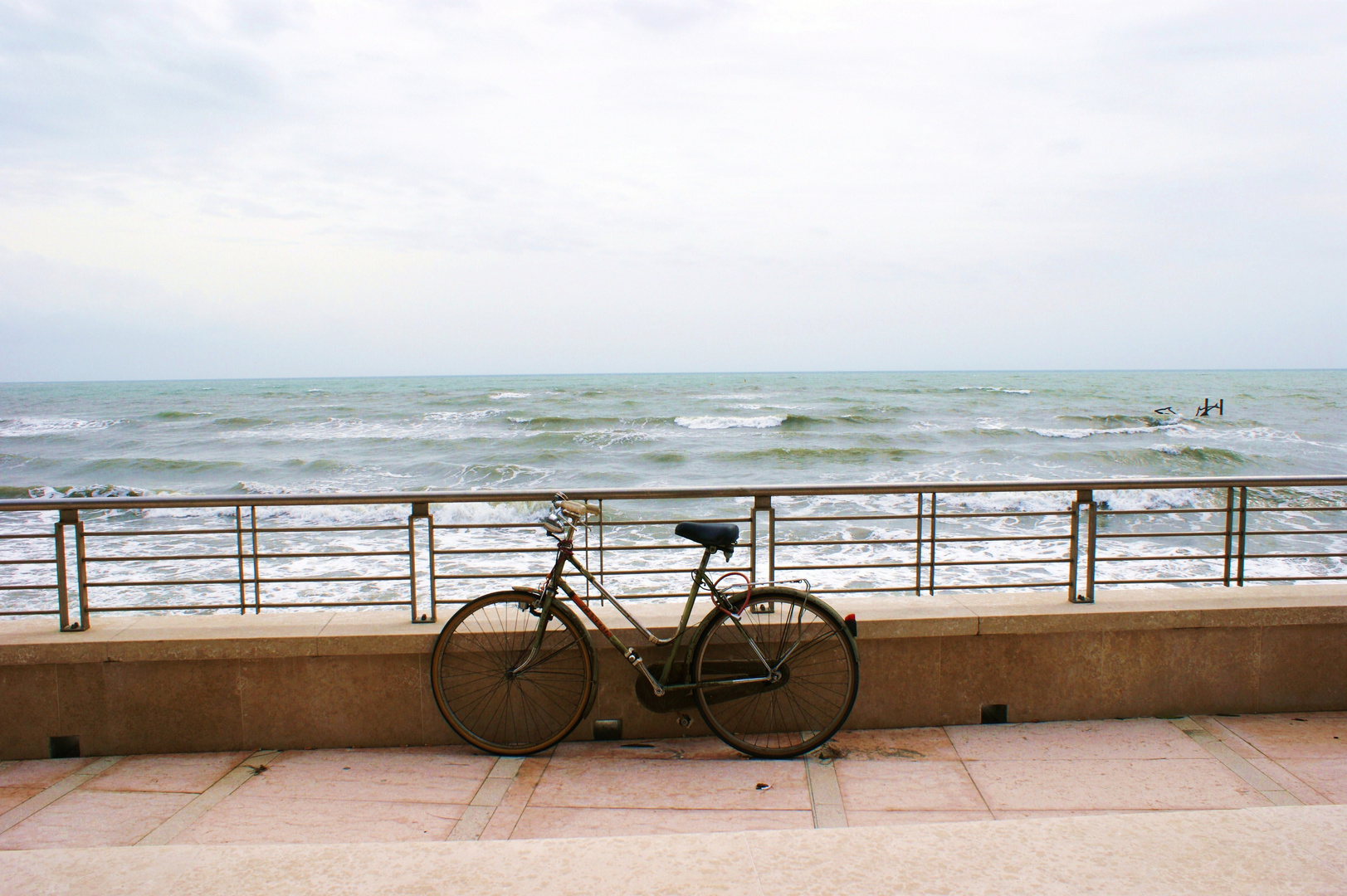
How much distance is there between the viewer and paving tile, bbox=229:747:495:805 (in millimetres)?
3150

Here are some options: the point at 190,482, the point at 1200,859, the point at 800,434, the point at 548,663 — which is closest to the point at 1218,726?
the point at 1200,859

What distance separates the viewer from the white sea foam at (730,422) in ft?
104

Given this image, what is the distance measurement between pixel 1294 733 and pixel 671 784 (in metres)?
2.77

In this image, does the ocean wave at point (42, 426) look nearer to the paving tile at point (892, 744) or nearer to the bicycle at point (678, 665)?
the bicycle at point (678, 665)

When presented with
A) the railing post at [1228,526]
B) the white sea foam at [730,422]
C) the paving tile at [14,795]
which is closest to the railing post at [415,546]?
the paving tile at [14,795]

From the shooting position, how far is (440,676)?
3.52 m

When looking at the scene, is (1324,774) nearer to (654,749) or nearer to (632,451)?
(654,749)

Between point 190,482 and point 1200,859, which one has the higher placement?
point 1200,859

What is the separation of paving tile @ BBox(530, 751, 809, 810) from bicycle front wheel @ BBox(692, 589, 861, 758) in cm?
14

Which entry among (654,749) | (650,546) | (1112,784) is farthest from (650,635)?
(1112,784)

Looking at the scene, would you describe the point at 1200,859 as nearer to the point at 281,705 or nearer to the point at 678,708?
the point at 678,708

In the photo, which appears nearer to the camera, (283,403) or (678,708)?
Answer: (678,708)

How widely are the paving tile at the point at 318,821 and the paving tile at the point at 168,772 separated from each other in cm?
29

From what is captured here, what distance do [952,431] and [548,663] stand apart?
28007 millimetres
